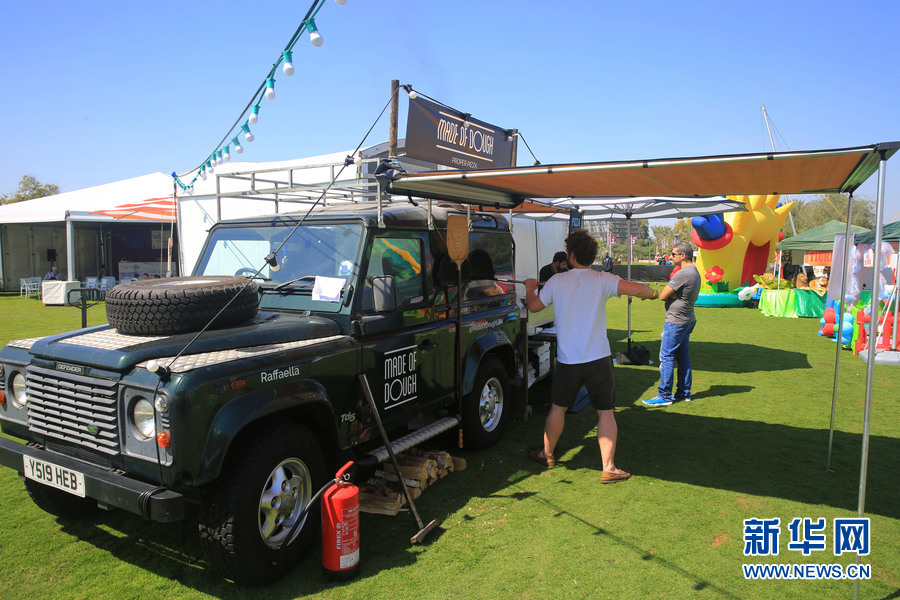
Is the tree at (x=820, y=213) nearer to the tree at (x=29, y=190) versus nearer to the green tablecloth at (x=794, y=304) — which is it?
the green tablecloth at (x=794, y=304)

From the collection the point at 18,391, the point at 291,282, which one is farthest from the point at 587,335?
the point at 18,391

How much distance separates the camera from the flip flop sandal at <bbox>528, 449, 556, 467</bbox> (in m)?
4.96

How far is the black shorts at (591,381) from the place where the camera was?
15.1 feet

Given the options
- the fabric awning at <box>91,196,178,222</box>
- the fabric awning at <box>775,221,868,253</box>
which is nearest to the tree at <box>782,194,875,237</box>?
the fabric awning at <box>775,221,868,253</box>

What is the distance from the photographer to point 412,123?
646 cm

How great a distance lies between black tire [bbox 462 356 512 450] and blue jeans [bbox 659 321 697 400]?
2.33 meters

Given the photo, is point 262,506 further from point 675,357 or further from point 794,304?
point 794,304

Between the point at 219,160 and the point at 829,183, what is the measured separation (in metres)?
6.55

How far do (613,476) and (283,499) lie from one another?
2678 millimetres

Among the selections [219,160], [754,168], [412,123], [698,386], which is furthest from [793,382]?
[219,160]

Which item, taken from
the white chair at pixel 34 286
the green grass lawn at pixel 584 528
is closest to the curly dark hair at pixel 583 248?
the green grass lawn at pixel 584 528

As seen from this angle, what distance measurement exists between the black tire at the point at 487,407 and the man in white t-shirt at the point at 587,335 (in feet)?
2.43

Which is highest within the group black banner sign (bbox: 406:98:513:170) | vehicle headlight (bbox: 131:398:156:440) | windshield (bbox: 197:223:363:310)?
black banner sign (bbox: 406:98:513:170)

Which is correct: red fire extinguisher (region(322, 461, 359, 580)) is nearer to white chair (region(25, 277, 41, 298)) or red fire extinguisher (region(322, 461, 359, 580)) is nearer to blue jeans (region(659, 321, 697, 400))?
blue jeans (region(659, 321, 697, 400))
